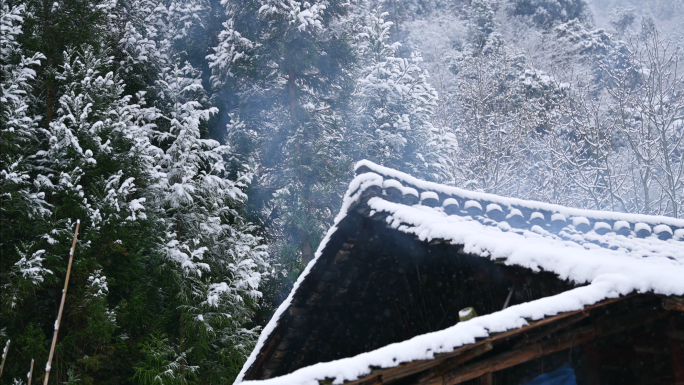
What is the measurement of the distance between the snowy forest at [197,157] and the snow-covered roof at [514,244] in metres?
6.47

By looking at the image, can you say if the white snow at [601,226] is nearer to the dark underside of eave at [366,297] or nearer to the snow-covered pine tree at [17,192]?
the dark underside of eave at [366,297]

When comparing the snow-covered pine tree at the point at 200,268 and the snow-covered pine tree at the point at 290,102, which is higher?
the snow-covered pine tree at the point at 290,102

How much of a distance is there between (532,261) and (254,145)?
12.3 metres

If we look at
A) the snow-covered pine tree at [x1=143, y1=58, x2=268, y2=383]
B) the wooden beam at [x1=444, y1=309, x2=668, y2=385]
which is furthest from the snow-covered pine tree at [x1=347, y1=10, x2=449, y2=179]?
the wooden beam at [x1=444, y1=309, x2=668, y2=385]

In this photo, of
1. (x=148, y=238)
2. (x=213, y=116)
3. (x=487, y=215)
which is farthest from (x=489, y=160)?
(x=487, y=215)

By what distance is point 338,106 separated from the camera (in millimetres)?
15305

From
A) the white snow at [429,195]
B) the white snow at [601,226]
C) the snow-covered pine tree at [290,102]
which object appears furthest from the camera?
the snow-covered pine tree at [290,102]

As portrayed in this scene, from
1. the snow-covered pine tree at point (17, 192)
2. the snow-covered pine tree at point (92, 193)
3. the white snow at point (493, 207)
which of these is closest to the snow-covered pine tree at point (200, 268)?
the snow-covered pine tree at point (92, 193)

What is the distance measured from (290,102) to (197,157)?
3849 mm

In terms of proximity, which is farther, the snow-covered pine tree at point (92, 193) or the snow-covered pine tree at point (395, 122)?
the snow-covered pine tree at point (395, 122)

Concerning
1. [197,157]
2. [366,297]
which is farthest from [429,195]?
[197,157]

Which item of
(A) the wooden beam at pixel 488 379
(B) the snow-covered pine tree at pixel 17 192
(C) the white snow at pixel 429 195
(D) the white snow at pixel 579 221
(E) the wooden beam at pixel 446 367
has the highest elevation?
(B) the snow-covered pine tree at pixel 17 192

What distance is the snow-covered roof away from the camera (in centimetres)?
217

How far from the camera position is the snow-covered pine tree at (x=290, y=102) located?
13.7 meters
